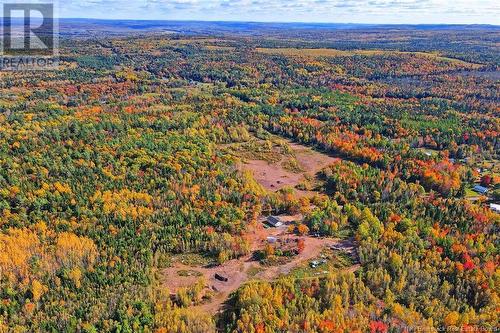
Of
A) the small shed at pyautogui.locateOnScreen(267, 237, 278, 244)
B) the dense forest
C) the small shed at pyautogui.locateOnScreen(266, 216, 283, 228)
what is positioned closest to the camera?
the dense forest

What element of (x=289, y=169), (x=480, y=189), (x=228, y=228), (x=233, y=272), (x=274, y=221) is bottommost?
(x=233, y=272)

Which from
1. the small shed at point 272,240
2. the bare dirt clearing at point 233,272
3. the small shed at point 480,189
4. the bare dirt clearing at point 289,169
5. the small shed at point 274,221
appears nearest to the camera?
the bare dirt clearing at point 233,272

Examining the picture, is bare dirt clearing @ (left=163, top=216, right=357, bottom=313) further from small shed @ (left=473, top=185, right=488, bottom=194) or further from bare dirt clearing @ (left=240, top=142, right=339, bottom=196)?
small shed @ (left=473, top=185, right=488, bottom=194)

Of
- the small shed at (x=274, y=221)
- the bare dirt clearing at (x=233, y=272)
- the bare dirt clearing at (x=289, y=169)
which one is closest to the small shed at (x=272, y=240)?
the bare dirt clearing at (x=233, y=272)

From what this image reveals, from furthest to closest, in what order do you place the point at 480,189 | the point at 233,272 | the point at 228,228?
the point at 480,189 → the point at 228,228 → the point at 233,272

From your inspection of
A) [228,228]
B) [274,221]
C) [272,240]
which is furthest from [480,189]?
[228,228]

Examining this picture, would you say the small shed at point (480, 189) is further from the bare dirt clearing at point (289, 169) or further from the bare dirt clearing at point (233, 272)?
the bare dirt clearing at point (233, 272)

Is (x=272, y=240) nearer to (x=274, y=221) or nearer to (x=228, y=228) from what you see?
(x=274, y=221)

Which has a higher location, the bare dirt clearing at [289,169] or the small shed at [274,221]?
the bare dirt clearing at [289,169]

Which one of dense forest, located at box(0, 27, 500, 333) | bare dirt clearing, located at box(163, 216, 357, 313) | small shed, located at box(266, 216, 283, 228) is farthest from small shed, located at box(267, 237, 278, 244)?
small shed, located at box(266, 216, 283, 228)
